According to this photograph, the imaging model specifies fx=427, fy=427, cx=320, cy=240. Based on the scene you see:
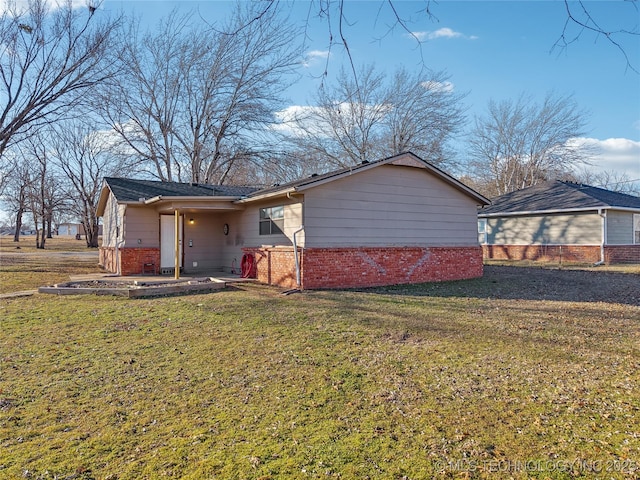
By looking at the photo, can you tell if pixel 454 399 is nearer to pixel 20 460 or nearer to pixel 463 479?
pixel 463 479

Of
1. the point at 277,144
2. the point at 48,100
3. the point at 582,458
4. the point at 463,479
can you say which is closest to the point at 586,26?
the point at 582,458

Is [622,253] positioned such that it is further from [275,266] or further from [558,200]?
[275,266]

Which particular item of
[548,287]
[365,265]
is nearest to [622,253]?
[548,287]

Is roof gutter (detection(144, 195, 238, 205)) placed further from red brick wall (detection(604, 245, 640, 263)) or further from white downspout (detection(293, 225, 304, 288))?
red brick wall (detection(604, 245, 640, 263))

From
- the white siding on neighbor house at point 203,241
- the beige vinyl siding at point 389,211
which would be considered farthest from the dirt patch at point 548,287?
the white siding on neighbor house at point 203,241

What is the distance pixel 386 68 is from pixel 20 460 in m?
27.5

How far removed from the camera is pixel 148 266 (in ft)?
46.6

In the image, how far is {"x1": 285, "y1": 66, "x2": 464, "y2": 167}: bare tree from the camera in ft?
85.2

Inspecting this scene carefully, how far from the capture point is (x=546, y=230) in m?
20.3

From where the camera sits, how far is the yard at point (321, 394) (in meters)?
2.83

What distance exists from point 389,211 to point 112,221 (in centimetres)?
1081

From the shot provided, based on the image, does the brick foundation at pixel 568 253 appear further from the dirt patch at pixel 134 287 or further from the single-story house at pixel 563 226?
the dirt patch at pixel 134 287

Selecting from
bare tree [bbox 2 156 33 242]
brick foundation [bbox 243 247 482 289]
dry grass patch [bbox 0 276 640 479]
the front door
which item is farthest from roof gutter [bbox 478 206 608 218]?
bare tree [bbox 2 156 33 242]

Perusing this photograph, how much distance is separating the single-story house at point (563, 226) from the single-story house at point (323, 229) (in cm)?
808
